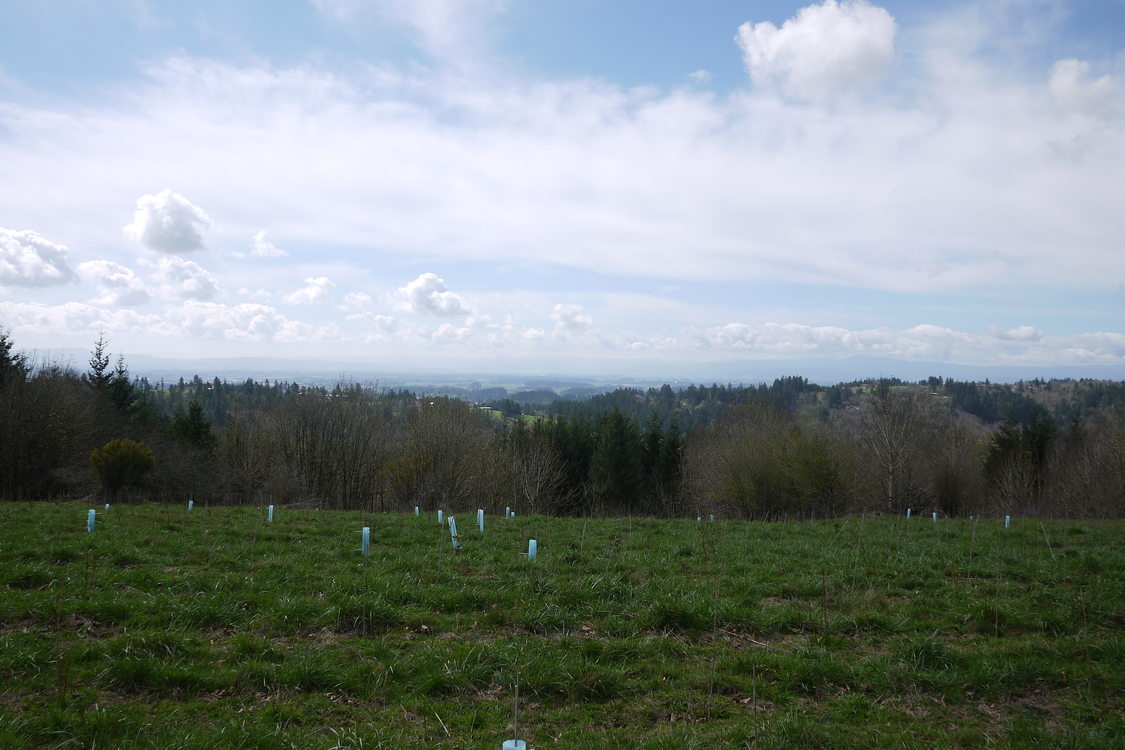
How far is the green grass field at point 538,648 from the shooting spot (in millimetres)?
4703

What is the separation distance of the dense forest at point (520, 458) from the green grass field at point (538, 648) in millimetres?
20489

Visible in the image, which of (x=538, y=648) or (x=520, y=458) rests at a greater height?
(x=538, y=648)

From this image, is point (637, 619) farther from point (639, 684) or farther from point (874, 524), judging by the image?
point (874, 524)

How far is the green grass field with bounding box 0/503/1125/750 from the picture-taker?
4.70 m

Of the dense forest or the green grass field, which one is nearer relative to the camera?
the green grass field

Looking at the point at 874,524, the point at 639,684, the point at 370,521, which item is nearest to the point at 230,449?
the point at 370,521

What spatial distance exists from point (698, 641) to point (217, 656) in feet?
16.5

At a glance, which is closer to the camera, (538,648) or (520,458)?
(538,648)

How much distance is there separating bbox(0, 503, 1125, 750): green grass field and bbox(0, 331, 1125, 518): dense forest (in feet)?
67.2

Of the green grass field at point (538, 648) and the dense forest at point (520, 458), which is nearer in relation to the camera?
the green grass field at point (538, 648)

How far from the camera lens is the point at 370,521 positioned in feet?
44.5

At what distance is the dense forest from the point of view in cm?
3038

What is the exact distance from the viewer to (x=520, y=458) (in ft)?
136

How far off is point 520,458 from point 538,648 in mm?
35602
